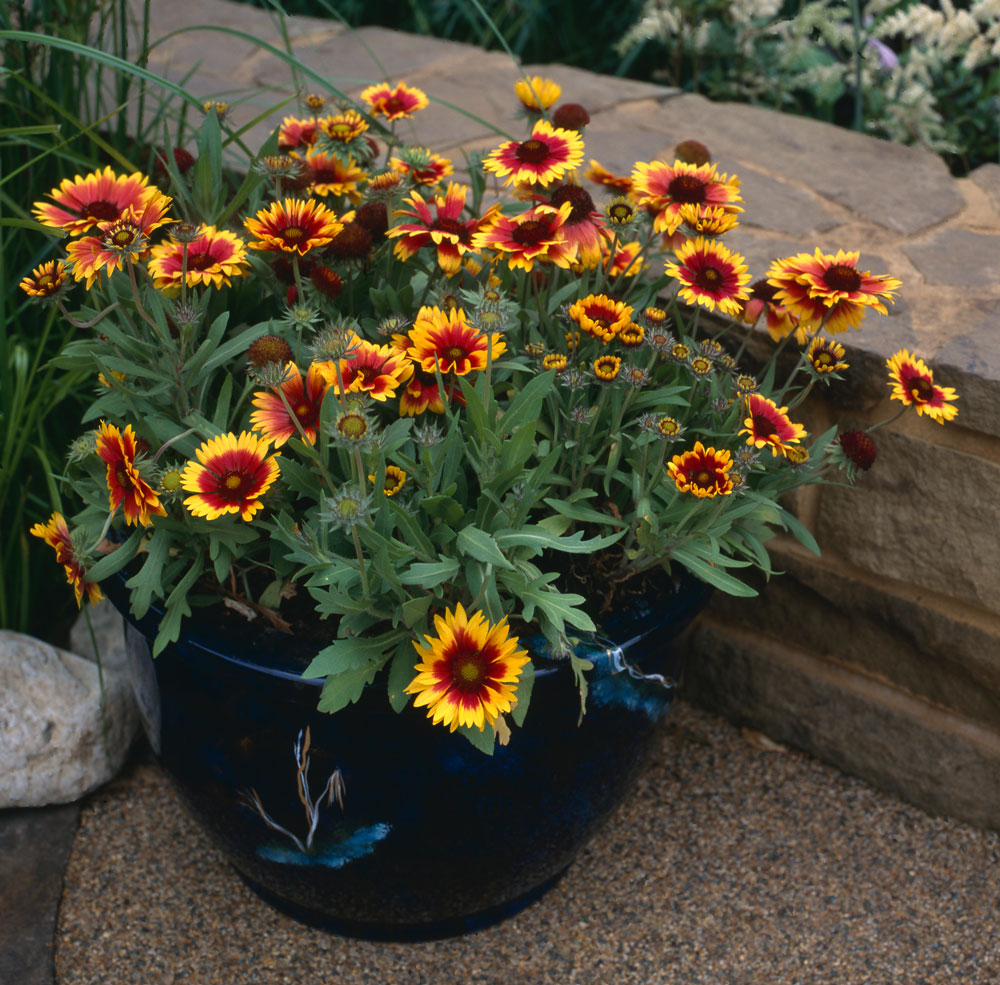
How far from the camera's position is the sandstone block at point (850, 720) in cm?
183

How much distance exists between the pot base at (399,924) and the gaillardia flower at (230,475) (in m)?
0.74

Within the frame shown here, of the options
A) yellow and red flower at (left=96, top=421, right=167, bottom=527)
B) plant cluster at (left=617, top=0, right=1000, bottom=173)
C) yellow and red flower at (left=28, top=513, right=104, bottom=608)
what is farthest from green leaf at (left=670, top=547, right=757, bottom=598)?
plant cluster at (left=617, top=0, right=1000, bottom=173)

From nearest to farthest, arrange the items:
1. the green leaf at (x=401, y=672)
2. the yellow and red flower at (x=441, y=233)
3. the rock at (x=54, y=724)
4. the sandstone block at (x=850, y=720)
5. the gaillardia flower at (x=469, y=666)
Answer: the gaillardia flower at (x=469, y=666) → the green leaf at (x=401, y=672) → the yellow and red flower at (x=441, y=233) → the rock at (x=54, y=724) → the sandstone block at (x=850, y=720)

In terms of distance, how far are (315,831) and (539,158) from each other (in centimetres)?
87

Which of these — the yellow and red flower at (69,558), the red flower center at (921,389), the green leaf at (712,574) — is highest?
the red flower center at (921,389)

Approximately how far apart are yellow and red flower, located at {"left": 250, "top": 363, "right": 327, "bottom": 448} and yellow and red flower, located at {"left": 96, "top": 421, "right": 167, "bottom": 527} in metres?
0.13

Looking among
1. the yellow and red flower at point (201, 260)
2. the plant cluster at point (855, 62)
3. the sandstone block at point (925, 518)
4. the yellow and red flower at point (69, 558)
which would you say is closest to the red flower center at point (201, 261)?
the yellow and red flower at point (201, 260)

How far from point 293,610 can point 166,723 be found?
25 cm

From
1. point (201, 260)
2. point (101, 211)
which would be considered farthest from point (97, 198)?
point (201, 260)

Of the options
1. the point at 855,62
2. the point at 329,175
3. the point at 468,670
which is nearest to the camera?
the point at 468,670

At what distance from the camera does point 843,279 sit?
Answer: 125cm

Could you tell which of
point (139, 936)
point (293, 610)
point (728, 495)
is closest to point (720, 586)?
point (728, 495)

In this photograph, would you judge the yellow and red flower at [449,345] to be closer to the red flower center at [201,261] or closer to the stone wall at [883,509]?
the red flower center at [201,261]

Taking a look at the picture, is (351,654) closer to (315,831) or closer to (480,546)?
(480,546)
